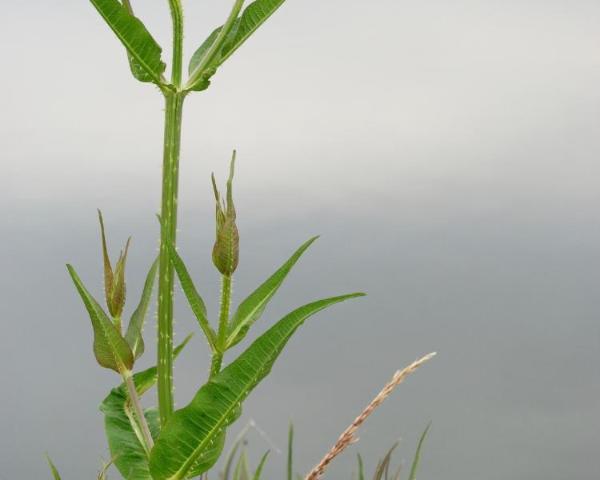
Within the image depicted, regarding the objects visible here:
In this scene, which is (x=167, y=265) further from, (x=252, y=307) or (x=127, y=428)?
(x=127, y=428)

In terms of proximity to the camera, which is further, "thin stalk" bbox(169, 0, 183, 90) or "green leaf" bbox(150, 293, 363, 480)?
"thin stalk" bbox(169, 0, 183, 90)

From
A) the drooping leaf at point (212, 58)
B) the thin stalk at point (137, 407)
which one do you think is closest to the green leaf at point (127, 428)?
the thin stalk at point (137, 407)

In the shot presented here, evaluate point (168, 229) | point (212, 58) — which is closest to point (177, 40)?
point (212, 58)

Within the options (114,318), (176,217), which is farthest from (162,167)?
(114,318)

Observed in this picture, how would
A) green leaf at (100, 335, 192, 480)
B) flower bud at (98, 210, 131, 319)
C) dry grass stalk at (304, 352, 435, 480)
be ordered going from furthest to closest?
1. green leaf at (100, 335, 192, 480)
2. flower bud at (98, 210, 131, 319)
3. dry grass stalk at (304, 352, 435, 480)

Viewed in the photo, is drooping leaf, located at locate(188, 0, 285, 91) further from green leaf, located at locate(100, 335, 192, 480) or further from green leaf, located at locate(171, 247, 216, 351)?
green leaf, located at locate(100, 335, 192, 480)

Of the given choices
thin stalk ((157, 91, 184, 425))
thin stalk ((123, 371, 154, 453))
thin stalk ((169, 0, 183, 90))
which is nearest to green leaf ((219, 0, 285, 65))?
thin stalk ((169, 0, 183, 90))

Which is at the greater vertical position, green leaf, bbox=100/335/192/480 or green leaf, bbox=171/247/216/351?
green leaf, bbox=171/247/216/351
